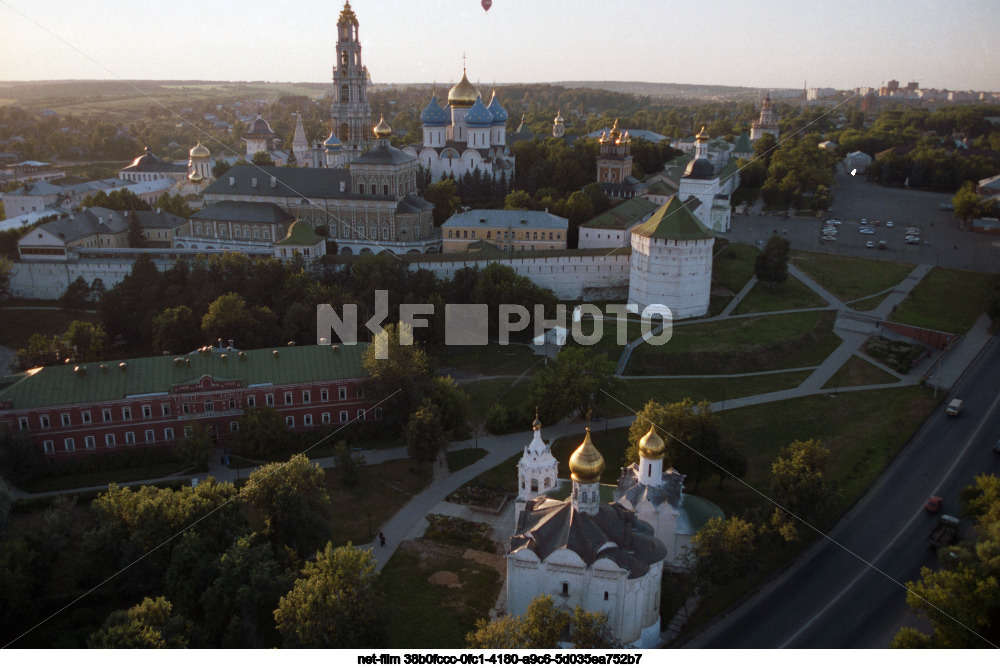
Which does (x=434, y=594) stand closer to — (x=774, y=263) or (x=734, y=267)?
(x=774, y=263)

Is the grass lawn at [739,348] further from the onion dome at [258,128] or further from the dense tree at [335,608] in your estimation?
the onion dome at [258,128]

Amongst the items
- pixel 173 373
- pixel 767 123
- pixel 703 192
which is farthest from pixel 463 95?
pixel 767 123

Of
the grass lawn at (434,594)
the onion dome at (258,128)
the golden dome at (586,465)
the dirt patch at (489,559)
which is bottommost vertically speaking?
the grass lawn at (434,594)

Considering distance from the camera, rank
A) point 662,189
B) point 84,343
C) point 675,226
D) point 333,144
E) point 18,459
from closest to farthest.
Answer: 1. point 18,459
2. point 84,343
3. point 675,226
4. point 662,189
5. point 333,144

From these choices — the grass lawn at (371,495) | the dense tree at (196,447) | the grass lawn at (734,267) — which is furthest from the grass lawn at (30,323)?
the grass lawn at (734,267)

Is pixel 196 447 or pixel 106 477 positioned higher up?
pixel 196 447

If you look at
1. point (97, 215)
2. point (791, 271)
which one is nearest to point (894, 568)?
point (791, 271)

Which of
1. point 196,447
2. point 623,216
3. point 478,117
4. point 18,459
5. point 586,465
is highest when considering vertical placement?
point 478,117
